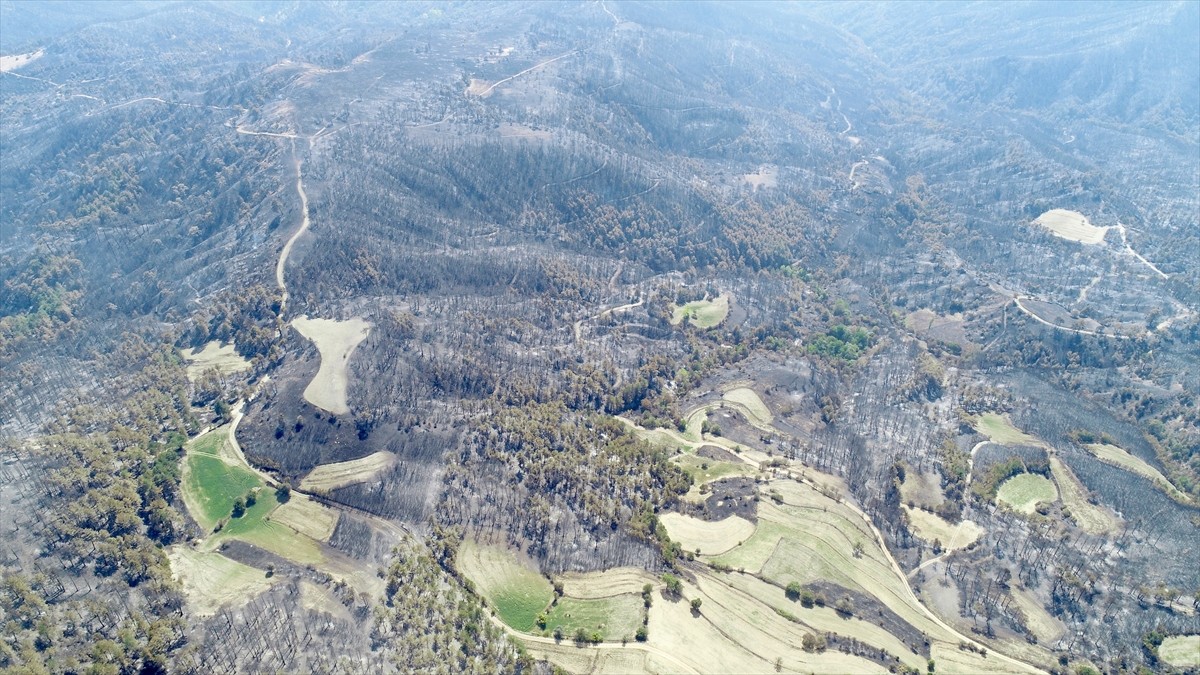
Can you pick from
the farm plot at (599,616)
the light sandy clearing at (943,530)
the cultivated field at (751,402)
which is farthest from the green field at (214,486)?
the light sandy clearing at (943,530)

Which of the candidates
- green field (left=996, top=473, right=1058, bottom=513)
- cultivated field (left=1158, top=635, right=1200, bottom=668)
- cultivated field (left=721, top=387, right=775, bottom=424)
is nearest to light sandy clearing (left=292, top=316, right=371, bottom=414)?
cultivated field (left=721, top=387, right=775, bottom=424)

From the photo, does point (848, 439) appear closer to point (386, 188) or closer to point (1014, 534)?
point (1014, 534)

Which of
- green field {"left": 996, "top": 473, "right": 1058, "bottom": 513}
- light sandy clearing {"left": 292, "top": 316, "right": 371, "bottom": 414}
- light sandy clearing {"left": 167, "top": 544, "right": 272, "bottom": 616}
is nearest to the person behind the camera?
light sandy clearing {"left": 167, "top": 544, "right": 272, "bottom": 616}

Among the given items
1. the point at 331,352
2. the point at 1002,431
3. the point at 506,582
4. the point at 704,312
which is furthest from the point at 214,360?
the point at 1002,431

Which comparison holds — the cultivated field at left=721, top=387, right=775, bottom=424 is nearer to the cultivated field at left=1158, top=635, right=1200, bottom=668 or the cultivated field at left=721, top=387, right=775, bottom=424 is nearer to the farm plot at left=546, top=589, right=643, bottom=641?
the farm plot at left=546, top=589, right=643, bottom=641

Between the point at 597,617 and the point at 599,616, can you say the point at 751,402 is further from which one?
the point at 597,617

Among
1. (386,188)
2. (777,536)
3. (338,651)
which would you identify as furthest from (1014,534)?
(386,188)
